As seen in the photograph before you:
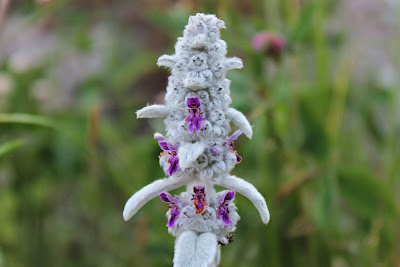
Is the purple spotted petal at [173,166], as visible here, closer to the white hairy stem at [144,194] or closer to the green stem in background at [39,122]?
the white hairy stem at [144,194]

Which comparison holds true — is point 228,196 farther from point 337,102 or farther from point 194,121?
point 337,102

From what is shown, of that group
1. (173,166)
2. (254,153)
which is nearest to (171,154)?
(173,166)

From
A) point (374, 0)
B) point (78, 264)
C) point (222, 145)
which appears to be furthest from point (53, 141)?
point (374, 0)

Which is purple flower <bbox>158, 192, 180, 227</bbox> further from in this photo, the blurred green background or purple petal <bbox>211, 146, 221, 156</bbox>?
the blurred green background

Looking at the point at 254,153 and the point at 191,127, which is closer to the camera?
the point at 191,127

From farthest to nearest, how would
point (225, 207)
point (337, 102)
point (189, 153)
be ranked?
point (337, 102) < point (225, 207) < point (189, 153)

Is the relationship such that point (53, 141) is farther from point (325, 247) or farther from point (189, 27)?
point (189, 27)

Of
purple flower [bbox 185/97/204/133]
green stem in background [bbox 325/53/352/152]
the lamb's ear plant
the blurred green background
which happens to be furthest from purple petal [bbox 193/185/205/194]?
green stem in background [bbox 325/53/352/152]

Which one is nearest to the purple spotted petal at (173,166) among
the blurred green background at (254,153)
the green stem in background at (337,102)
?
the blurred green background at (254,153)
